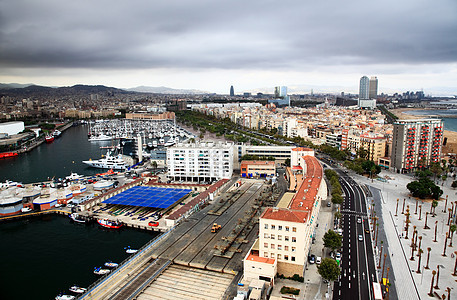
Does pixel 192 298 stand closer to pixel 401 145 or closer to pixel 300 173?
pixel 300 173

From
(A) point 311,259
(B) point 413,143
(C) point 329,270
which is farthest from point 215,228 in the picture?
(B) point 413,143

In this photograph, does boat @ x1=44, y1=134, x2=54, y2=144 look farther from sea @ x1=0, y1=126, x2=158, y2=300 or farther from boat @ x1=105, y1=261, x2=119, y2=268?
boat @ x1=105, y1=261, x2=119, y2=268

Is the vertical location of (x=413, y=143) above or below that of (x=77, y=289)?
above

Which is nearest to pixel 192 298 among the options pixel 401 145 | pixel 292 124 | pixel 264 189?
pixel 264 189

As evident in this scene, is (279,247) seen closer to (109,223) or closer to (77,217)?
(109,223)

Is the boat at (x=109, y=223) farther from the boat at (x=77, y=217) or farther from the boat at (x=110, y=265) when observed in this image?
the boat at (x=110, y=265)
